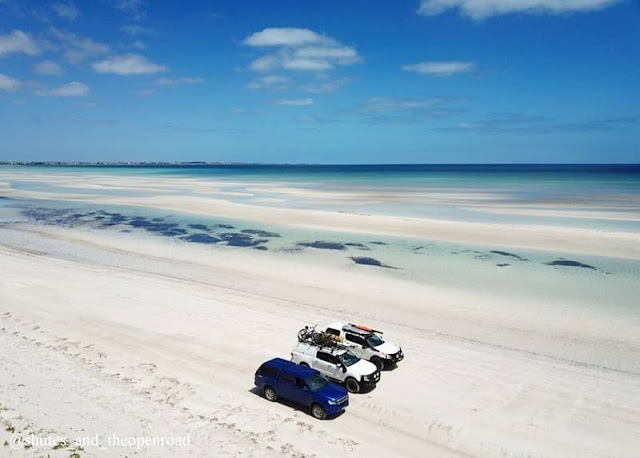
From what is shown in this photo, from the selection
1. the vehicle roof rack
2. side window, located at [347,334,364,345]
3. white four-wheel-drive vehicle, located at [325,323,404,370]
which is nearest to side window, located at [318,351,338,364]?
white four-wheel-drive vehicle, located at [325,323,404,370]

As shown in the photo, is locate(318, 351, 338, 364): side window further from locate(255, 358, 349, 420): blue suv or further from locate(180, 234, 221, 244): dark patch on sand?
locate(180, 234, 221, 244): dark patch on sand

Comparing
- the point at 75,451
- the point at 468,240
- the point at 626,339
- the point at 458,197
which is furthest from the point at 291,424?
the point at 458,197

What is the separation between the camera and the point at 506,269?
110ft

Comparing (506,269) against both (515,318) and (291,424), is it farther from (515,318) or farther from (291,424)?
(291,424)

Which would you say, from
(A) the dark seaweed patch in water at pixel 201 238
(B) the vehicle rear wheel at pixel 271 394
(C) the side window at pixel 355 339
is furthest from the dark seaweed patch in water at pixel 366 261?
(B) the vehicle rear wheel at pixel 271 394

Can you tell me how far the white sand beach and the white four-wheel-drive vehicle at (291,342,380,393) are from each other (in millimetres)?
587

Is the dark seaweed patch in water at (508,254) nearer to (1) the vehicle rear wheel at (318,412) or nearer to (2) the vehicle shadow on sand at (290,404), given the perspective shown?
(2) the vehicle shadow on sand at (290,404)

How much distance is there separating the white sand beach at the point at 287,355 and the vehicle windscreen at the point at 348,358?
4.17 ft

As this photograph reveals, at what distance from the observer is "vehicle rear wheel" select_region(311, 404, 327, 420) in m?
14.0

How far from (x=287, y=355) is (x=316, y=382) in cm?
417

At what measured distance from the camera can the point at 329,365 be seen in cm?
1634

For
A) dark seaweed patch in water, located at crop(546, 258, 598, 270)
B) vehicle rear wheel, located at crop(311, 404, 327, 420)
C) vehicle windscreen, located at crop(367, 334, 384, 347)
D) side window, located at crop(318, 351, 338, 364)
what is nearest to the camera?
vehicle rear wheel, located at crop(311, 404, 327, 420)

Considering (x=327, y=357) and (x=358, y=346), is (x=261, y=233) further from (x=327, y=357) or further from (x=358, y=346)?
(x=327, y=357)

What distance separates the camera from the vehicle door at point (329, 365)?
16094 mm
